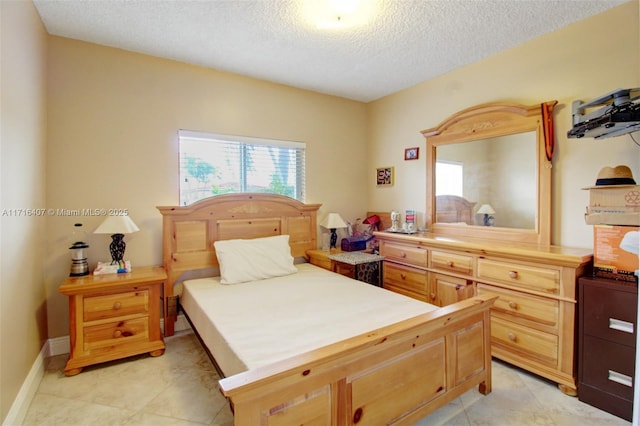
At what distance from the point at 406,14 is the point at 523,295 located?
2.16 metres

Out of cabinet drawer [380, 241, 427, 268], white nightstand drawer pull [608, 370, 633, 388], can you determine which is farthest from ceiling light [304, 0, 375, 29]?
white nightstand drawer pull [608, 370, 633, 388]

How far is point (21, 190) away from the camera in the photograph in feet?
6.40

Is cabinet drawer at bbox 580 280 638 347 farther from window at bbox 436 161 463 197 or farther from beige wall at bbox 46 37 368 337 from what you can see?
beige wall at bbox 46 37 368 337

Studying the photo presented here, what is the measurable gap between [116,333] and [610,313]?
3297 millimetres

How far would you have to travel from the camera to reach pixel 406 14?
222 centimetres

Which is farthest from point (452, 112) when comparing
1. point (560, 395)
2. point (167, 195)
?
point (167, 195)

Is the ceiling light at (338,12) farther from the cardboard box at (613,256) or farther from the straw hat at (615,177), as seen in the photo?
→ the cardboard box at (613,256)

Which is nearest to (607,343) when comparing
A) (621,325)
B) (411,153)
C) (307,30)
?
(621,325)

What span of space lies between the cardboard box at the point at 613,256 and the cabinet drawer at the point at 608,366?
404mm

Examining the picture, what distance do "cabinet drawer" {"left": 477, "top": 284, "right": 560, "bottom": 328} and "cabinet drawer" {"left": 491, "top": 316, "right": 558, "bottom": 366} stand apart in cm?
8

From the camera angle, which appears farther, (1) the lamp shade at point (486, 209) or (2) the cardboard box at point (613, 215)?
(1) the lamp shade at point (486, 209)

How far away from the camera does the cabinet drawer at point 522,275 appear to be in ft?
6.89

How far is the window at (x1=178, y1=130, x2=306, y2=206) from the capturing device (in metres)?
3.09

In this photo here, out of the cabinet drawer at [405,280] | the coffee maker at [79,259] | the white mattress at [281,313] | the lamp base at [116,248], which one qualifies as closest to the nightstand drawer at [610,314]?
the white mattress at [281,313]
